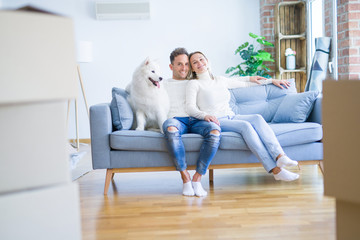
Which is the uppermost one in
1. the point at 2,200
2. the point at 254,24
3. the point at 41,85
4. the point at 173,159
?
the point at 254,24

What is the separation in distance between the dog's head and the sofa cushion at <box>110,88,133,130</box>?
249 mm

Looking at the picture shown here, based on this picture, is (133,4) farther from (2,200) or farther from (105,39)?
(2,200)

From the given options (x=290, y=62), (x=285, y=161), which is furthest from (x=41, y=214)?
(x=290, y=62)

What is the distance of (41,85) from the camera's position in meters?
0.86

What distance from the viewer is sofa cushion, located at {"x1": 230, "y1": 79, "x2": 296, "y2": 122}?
3.35 meters

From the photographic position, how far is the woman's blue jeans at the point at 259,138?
2.62 metres

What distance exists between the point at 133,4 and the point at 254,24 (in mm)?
1658

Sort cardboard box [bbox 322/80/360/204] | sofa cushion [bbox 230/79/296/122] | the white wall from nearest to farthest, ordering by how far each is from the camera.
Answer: cardboard box [bbox 322/80/360/204] → sofa cushion [bbox 230/79/296/122] → the white wall

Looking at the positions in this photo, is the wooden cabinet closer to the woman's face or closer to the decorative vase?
the decorative vase

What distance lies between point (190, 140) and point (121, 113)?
1.85 ft

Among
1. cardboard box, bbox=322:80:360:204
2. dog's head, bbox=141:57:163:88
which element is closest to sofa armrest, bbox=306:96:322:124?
dog's head, bbox=141:57:163:88

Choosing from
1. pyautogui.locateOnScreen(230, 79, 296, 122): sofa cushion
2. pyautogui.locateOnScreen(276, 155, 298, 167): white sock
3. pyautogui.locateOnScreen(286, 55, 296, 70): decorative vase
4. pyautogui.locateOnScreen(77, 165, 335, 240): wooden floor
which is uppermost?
pyautogui.locateOnScreen(286, 55, 296, 70): decorative vase

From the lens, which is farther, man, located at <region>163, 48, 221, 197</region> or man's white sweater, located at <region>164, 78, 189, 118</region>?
man's white sweater, located at <region>164, 78, 189, 118</region>

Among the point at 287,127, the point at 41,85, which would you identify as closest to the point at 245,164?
the point at 287,127
